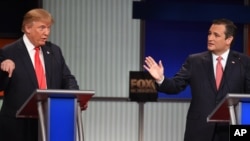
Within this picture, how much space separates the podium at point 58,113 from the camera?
386 centimetres

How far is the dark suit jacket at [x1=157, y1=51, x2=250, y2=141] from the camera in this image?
15.7 feet

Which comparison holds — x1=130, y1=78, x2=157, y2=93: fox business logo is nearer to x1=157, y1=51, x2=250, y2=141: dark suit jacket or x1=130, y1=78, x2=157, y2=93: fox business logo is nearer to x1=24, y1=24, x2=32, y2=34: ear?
x1=157, y1=51, x2=250, y2=141: dark suit jacket

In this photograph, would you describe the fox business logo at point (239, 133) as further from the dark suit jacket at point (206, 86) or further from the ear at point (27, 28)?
the ear at point (27, 28)

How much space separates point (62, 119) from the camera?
3.92 meters

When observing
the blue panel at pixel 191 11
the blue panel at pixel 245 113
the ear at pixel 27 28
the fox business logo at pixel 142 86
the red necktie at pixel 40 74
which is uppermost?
the blue panel at pixel 191 11

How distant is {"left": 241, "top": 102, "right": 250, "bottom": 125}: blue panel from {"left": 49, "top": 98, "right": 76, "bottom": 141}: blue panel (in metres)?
1.07

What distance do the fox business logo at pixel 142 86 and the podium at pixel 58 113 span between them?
358 cm

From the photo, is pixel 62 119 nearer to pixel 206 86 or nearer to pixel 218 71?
pixel 206 86

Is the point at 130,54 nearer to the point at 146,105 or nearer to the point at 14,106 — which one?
the point at 146,105

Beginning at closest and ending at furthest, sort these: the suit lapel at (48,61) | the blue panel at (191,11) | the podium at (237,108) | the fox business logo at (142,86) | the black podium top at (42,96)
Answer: the black podium top at (42,96) → the podium at (237,108) → the suit lapel at (48,61) → the fox business logo at (142,86) → the blue panel at (191,11)

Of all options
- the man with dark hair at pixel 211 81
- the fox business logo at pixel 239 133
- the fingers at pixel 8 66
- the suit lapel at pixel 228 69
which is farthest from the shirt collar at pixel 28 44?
the fox business logo at pixel 239 133

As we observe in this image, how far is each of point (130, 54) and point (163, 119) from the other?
0.93 m

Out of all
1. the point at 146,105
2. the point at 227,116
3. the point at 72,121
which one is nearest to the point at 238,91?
the point at 227,116

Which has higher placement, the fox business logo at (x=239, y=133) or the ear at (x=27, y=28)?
the ear at (x=27, y=28)
